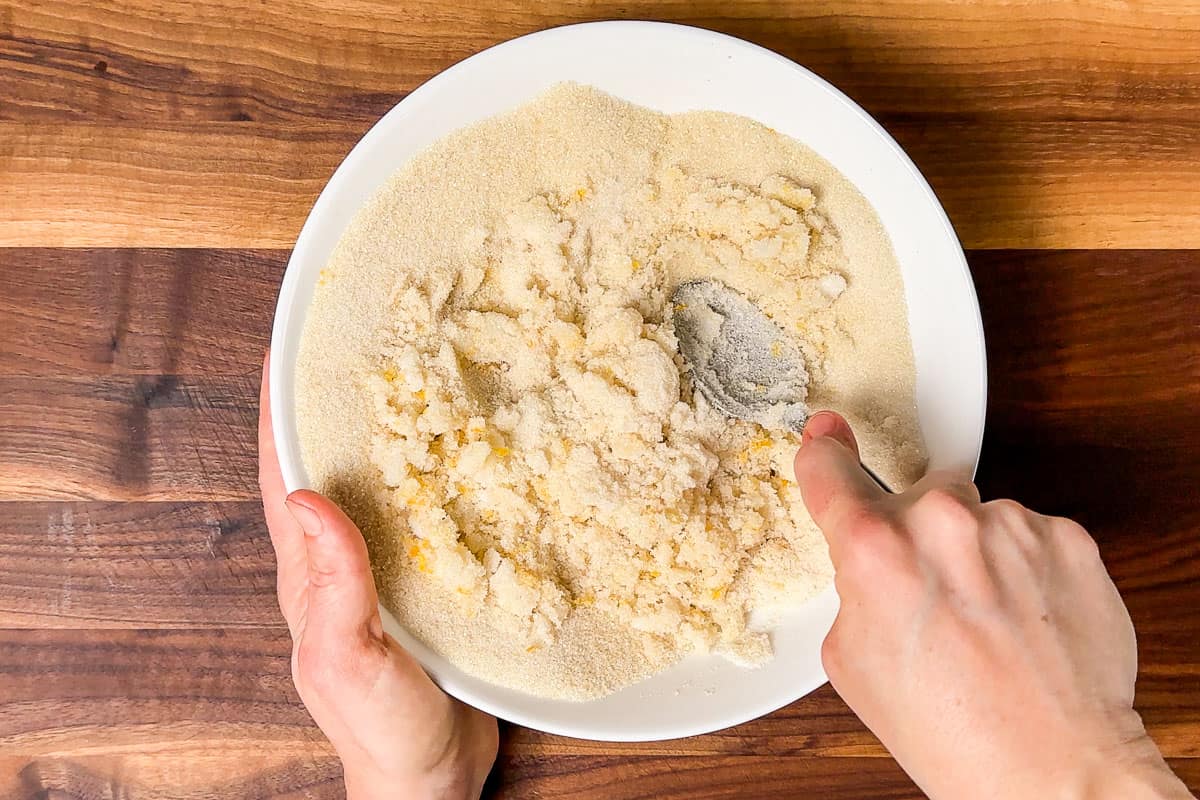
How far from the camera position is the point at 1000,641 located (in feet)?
2.08

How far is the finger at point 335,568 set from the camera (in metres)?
0.75

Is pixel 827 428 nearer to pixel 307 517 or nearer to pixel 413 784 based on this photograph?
pixel 307 517

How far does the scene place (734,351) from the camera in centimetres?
89

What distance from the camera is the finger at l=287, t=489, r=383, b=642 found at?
0.75 m

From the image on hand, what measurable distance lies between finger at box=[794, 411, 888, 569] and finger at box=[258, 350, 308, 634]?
53cm

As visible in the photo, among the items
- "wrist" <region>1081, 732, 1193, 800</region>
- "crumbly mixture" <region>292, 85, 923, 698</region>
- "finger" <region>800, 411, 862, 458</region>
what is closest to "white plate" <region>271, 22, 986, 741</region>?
"crumbly mixture" <region>292, 85, 923, 698</region>

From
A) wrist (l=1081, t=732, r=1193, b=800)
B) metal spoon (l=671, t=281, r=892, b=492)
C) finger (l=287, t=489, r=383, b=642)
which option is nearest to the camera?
wrist (l=1081, t=732, r=1193, b=800)

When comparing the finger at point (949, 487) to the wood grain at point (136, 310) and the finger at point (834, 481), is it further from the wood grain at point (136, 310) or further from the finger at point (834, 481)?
the wood grain at point (136, 310)

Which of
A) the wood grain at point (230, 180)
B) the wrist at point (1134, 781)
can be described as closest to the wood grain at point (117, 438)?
the wood grain at point (230, 180)

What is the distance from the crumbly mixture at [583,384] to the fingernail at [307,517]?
50mm

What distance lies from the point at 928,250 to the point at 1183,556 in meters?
0.52

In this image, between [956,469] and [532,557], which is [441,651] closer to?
[532,557]

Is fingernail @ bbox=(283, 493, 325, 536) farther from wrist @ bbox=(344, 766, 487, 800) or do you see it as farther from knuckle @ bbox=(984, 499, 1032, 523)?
knuckle @ bbox=(984, 499, 1032, 523)

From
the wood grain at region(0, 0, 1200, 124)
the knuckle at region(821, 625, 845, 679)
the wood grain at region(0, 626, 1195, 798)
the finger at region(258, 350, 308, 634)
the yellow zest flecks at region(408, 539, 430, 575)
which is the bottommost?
the wood grain at region(0, 626, 1195, 798)
